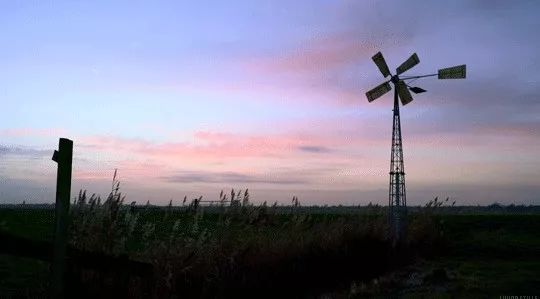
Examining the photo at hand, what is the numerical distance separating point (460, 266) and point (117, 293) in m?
11.0

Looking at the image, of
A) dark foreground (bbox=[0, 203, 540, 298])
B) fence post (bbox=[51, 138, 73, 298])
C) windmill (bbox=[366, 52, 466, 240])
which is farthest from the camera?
windmill (bbox=[366, 52, 466, 240])

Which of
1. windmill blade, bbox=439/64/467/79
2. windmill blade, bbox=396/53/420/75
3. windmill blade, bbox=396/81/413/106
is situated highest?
windmill blade, bbox=396/53/420/75

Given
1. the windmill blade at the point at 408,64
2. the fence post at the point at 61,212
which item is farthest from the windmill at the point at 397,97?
the fence post at the point at 61,212

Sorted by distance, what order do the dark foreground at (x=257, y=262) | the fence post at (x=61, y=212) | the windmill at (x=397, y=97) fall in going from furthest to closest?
1. the windmill at (x=397, y=97)
2. the dark foreground at (x=257, y=262)
3. the fence post at (x=61, y=212)

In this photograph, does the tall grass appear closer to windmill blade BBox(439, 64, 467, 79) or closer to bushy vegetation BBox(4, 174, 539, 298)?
bushy vegetation BBox(4, 174, 539, 298)

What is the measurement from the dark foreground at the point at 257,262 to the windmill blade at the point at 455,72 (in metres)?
6.79

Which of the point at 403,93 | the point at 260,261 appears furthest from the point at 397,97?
the point at 260,261

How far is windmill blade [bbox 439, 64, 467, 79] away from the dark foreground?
22.3 ft

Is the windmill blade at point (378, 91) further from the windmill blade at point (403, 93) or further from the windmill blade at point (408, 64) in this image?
the windmill blade at point (408, 64)

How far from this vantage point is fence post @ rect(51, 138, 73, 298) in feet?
23.2

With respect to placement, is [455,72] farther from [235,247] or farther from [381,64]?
[235,247]

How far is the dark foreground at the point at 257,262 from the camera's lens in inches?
353

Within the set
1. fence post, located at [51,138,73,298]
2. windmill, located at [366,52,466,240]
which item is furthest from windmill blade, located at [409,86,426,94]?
fence post, located at [51,138,73,298]

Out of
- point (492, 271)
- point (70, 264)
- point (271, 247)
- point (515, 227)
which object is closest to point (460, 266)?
point (492, 271)
